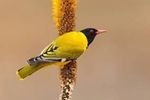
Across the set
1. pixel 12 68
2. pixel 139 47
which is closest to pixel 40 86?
pixel 12 68

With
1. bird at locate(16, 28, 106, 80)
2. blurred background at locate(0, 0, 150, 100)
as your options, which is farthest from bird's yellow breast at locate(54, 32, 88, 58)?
blurred background at locate(0, 0, 150, 100)

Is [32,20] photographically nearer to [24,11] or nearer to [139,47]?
[24,11]

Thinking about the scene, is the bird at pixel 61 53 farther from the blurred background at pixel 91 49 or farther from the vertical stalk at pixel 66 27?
the blurred background at pixel 91 49

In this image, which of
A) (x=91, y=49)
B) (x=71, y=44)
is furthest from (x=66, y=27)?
(x=91, y=49)

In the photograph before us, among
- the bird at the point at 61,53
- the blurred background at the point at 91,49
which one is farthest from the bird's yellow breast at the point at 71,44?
the blurred background at the point at 91,49

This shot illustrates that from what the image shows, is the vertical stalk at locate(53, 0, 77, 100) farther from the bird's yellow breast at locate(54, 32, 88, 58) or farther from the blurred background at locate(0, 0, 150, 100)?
the blurred background at locate(0, 0, 150, 100)

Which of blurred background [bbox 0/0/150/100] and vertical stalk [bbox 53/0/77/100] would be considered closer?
vertical stalk [bbox 53/0/77/100]
